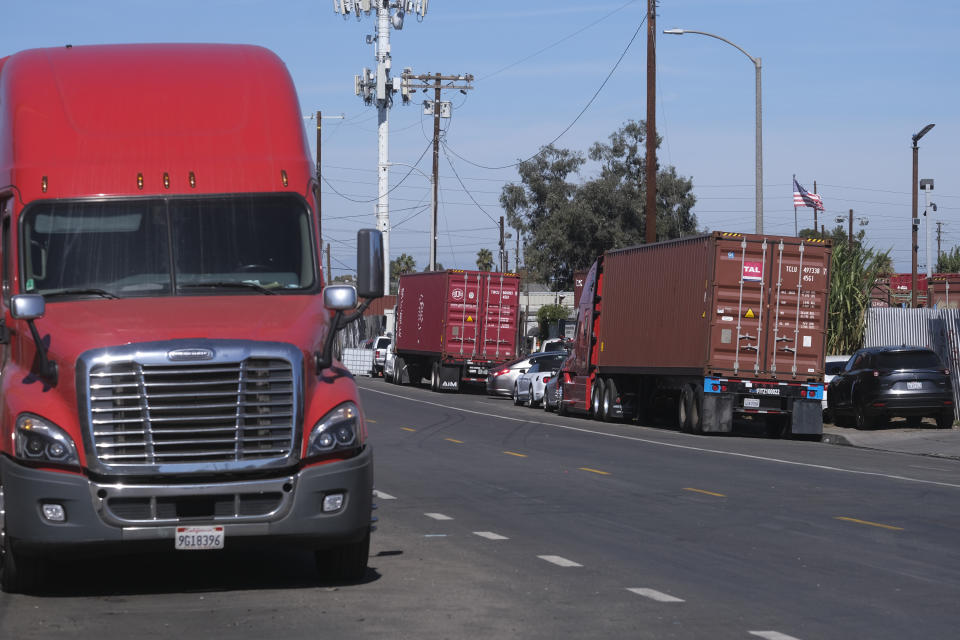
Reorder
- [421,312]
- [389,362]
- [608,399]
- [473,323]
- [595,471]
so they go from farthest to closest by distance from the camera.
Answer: [389,362] → [421,312] → [473,323] → [608,399] → [595,471]

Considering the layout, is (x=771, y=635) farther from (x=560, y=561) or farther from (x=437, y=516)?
(x=437, y=516)

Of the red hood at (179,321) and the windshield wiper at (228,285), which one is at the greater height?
the windshield wiper at (228,285)

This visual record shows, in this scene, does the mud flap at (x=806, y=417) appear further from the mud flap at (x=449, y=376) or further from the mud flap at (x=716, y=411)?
the mud flap at (x=449, y=376)

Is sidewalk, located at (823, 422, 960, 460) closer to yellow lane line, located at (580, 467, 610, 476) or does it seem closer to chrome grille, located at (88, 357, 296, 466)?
yellow lane line, located at (580, 467, 610, 476)

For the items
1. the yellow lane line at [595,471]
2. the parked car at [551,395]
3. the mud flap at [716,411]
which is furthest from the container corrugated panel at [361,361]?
the yellow lane line at [595,471]

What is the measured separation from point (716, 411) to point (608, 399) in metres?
5.98

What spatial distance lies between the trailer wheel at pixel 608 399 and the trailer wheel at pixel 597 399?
0.19 meters

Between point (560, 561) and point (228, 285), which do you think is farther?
point (560, 561)

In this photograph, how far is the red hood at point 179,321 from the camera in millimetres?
8625

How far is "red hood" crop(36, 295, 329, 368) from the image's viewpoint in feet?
28.3

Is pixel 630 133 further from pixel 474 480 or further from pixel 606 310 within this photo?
pixel 474 480

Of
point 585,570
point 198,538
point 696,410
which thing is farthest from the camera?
point 696,410

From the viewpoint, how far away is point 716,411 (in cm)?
Answer: 2767

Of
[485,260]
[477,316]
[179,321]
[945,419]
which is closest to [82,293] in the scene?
[179,321]
